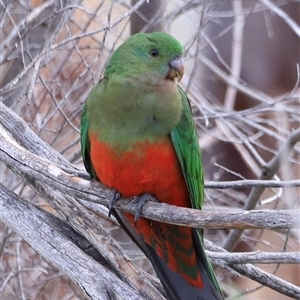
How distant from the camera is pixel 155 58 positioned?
9.31ft

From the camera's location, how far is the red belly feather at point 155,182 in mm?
2738

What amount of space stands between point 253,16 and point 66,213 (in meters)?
3.55

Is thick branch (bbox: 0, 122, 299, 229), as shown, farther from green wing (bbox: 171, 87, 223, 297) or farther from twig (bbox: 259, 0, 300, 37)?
twig (bbox: 259, 0, 300, 37)

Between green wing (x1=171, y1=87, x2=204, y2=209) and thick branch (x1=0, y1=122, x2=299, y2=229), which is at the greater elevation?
green wing (x1=171, y1=87, x2=204, y2=209)

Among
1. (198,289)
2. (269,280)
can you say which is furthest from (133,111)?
(269,280)

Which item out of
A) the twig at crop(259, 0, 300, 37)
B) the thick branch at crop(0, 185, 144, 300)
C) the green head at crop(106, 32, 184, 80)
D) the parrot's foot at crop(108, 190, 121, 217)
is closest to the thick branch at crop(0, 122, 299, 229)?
the parrot's foot at crop(108, 190, 121, 217)

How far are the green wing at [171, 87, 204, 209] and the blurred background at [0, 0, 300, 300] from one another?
1.42 feet

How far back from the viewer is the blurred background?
3576mm

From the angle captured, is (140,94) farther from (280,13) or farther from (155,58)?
(280,13)

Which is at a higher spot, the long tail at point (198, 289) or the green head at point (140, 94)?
the green head at point (140, 94)

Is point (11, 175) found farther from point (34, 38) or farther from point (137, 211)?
point (137, 211)

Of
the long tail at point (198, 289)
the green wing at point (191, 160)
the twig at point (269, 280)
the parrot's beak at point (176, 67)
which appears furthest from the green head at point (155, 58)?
the twig at point (269, 280)

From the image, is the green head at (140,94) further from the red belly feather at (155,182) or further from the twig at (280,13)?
the twig at (280,13)

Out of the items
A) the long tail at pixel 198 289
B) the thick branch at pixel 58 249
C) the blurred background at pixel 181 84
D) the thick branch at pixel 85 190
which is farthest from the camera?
the blurred background at pixel 181 84
